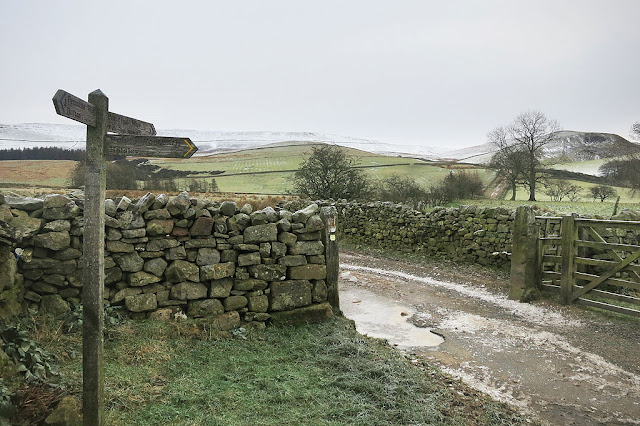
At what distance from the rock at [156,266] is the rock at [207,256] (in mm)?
495

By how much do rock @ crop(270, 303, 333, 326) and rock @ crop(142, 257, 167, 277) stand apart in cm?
186

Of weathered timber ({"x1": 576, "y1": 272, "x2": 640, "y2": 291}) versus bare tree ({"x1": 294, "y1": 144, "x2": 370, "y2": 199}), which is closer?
weathered timber ({"x1": 576, "y1": 272, "x2": 640, "y2": 291})

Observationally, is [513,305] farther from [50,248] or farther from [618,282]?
[50,248]

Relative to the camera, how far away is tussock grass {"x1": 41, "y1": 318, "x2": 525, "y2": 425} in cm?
384

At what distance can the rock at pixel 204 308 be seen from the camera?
19.6ft

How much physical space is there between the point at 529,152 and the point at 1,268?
41.4 metres

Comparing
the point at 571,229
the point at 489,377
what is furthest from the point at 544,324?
the point at 489,377

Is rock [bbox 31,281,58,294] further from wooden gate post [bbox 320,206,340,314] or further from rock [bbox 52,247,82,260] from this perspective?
wooden gate post [bbox 320,206,340,314]

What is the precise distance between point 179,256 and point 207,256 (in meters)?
0.40

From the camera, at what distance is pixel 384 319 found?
7.98 metres

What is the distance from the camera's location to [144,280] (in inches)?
225

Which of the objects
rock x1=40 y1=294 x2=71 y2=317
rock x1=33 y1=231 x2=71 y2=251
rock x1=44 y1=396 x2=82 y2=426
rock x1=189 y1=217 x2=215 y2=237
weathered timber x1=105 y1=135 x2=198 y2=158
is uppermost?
weathered timber x1=105 y1=135 x2=198 y2=158

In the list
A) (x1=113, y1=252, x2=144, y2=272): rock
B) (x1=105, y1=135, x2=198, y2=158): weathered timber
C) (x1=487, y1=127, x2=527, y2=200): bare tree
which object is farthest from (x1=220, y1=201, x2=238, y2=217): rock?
(x1=487, y1=127, x2=527, y2=200): bare tree

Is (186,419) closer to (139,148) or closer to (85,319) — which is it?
(85,319)
